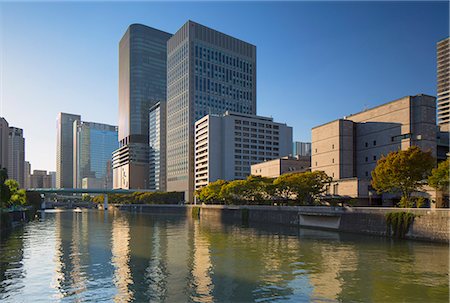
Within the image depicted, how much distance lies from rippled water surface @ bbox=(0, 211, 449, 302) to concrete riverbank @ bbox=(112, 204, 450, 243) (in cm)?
314

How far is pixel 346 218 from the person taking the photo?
76188 mm

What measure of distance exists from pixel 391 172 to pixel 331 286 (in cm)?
4448

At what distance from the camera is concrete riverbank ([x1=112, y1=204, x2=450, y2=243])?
2188 inches

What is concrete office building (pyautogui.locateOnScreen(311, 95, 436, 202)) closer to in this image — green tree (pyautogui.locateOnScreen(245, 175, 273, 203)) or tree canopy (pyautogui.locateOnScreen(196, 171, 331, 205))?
tree canopy (pyautogui.locateOnScreen(196, 171, 331, 205))

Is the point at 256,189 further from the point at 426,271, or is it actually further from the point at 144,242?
the point at 426,271

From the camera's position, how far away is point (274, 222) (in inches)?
3863

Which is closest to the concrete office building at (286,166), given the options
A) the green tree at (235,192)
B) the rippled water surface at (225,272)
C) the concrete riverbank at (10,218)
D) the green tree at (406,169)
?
the green tree at (235,192)

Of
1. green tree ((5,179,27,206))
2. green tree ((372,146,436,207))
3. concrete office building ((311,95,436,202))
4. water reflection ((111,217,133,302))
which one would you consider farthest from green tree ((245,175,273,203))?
green tree ((5,179,27,206))

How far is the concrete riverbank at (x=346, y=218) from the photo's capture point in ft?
182

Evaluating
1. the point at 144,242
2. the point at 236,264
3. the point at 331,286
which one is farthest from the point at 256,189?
the point at 331,286

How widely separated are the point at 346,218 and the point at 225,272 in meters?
46.2

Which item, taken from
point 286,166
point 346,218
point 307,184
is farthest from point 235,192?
point 346,218

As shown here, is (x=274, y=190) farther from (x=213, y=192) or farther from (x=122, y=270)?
(x=122, y=270)

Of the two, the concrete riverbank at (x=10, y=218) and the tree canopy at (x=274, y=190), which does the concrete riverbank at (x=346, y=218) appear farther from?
the concrete riverbank at (x=10, y=218)
